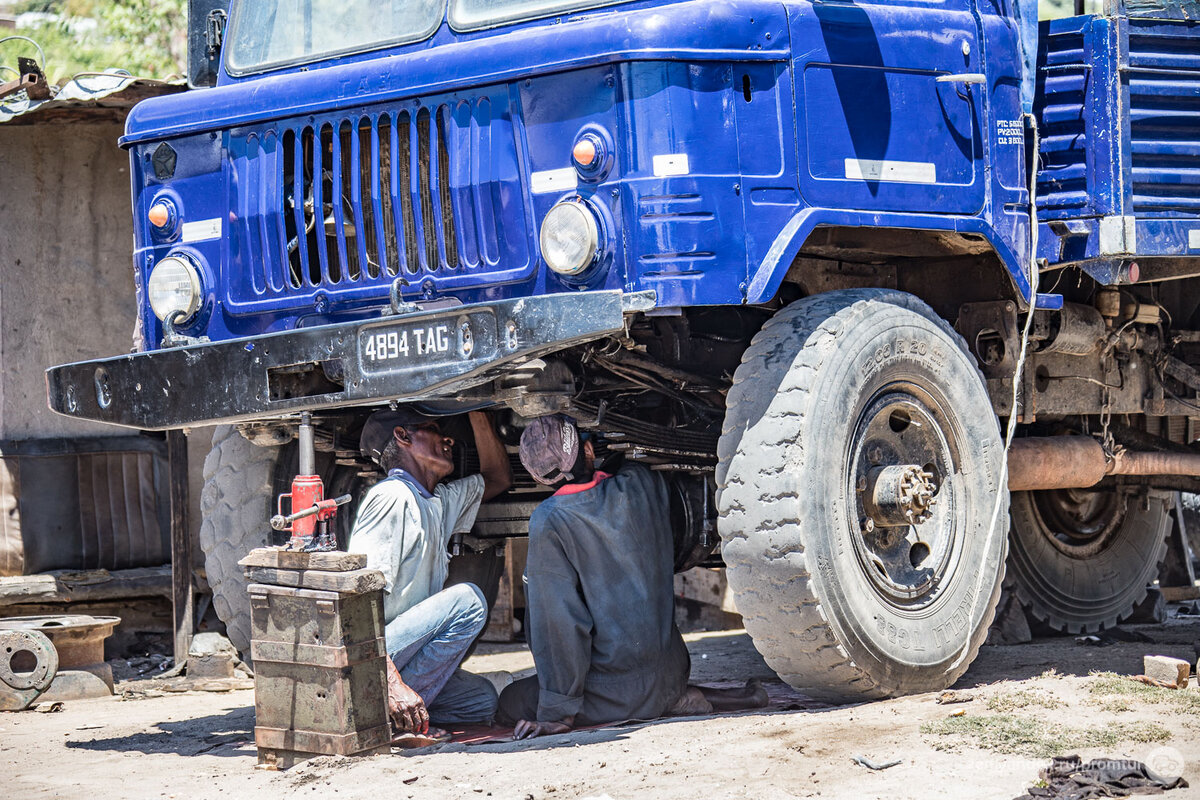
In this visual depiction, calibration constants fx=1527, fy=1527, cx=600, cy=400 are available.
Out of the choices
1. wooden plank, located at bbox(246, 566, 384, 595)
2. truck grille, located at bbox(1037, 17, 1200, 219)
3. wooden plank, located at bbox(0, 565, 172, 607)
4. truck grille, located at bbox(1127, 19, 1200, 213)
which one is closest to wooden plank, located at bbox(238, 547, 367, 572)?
wooden plank, located at bbox(246, 566, 384, 595)

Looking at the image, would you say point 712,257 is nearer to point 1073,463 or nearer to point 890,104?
point 890,104

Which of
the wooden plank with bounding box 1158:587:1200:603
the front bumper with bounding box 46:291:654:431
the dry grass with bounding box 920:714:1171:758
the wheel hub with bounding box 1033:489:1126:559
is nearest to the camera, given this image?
the dry grass with bounding box 920:714:1171:758

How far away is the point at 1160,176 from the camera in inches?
237

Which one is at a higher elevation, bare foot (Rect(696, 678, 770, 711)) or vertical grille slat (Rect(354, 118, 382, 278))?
vertical grille slat (Rect(354, 118, 382, 278))

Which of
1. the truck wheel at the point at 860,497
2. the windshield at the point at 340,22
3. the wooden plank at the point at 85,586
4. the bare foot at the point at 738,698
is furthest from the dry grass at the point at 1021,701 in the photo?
the wooden plank at the point at 85,586

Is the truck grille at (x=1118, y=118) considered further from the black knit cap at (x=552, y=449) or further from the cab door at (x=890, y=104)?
the black knit cap at (x=552, y=449)

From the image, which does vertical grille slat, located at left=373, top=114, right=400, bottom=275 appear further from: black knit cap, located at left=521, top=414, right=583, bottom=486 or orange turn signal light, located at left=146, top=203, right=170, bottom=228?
orange turn signal light, located at left=146, top=203, right=170, bottom=228

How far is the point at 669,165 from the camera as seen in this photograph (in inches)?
190

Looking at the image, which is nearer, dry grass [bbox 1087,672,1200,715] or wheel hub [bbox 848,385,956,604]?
dry grass [bbox 1087,672,1200,715]

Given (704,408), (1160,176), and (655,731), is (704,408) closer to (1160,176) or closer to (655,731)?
(655,731)

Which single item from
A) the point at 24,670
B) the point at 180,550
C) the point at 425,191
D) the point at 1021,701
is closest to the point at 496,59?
the point at 425,191

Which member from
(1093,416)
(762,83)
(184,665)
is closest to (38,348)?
(184,665)

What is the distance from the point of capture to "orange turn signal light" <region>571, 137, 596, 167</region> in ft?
16.0

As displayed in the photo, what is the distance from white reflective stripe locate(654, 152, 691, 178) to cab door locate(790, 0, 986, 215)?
469 millimetres
